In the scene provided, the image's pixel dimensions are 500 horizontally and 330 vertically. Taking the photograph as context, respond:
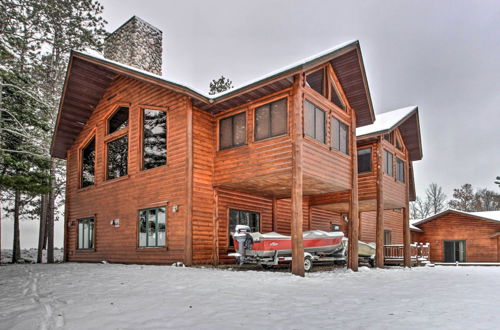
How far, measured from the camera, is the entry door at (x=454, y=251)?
28344 mm

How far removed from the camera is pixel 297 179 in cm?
1123

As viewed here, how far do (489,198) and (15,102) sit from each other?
5416 centimetres

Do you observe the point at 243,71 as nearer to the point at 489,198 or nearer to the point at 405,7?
the point at 405,7

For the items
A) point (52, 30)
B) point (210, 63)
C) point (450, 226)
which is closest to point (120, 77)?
point (52, 30)

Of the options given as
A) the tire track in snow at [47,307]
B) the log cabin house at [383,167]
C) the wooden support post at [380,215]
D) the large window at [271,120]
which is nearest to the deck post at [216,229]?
the large window at [271,120]

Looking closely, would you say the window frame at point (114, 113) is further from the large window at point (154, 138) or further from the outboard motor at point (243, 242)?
the outboard motor at point (243, 242)

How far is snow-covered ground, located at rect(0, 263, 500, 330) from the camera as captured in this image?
4867 mm

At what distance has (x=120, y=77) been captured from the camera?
17.0 meters

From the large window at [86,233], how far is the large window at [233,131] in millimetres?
8268

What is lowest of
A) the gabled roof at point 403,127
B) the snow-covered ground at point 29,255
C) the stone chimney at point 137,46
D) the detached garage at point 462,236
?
the snow-covered ground at point 29,255

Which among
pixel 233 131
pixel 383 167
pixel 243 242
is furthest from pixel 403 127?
pixel 243 242

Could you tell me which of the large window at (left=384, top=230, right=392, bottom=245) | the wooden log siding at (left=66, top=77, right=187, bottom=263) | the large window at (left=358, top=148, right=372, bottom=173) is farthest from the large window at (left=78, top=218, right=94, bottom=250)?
the large window at (left=384, top=230, right=392, bottom=245)

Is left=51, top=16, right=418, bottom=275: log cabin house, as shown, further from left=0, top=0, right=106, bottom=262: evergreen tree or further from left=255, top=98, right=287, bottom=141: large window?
left=0, top=0, right=106, bottom=262: evergreen tree

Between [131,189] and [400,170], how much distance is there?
41.9 ft
